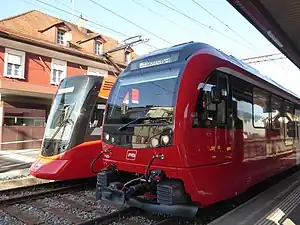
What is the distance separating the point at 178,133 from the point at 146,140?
63 centimetres

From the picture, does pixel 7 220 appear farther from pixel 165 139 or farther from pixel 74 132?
pixel 165 139

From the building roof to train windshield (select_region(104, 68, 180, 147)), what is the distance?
16102mm

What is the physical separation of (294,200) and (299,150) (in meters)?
5.87

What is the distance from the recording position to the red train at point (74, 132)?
26.3 ft

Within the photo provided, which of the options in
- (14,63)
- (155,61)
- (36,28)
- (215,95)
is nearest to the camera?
(215,95)

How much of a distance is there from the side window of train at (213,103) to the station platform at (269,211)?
4.98 ft

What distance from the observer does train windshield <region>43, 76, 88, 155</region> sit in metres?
8.26

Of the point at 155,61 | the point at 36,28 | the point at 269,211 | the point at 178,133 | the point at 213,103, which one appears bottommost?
the point at 269,211

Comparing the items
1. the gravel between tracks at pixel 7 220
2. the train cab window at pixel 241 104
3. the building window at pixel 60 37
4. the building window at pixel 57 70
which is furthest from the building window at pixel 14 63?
the train cab window at pixel 241 104

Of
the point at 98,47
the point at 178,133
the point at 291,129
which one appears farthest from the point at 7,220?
the point at 98,47

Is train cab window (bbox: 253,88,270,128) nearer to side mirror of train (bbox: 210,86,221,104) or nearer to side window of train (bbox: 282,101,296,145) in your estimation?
side window of train (bbox: 282,101,296,145)

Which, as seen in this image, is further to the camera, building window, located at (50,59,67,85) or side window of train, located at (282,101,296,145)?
building window, located at (50,59,67,85)

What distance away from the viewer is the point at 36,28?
23500 millimetres

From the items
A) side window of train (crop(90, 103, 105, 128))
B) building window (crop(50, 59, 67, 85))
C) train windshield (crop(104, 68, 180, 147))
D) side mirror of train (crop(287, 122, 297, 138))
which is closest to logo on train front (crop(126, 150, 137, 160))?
train windshield (crop(104, 68, 180, 147))
